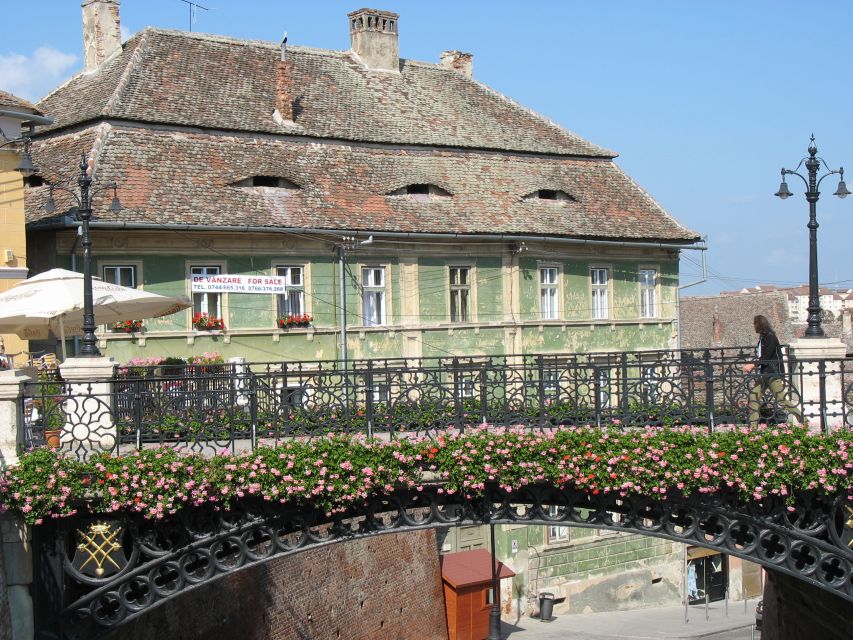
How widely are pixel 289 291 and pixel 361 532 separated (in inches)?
568

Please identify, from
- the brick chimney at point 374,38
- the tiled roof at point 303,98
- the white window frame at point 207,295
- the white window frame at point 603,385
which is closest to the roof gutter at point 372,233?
the white window frame at point 207,295

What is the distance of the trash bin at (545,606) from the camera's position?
33219 millimetres

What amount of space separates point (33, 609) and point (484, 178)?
67.9 feet

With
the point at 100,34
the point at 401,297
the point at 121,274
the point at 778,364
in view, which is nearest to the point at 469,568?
the point at 401,297

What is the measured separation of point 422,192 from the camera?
3084cm

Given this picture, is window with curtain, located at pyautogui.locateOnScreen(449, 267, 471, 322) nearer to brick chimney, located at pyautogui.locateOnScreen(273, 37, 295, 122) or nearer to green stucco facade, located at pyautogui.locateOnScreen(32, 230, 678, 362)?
green stucco facade, located at pyautogui.locateOnScreen(32, 230, 678, 362)

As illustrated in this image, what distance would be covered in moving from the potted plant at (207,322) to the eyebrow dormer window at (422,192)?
591 cm

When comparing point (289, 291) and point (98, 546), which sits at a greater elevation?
point (289, 291)

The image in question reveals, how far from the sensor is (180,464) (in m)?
13.3

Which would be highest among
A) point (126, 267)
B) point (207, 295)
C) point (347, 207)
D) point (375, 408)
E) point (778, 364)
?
point (347, 207)

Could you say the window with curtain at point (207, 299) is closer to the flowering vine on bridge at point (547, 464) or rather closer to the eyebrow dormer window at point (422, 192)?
the eyebrow dormer window at point (422, 192)

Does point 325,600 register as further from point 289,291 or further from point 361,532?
point 361,532

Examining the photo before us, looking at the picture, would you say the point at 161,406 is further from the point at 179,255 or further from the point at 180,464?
the point at 179,255

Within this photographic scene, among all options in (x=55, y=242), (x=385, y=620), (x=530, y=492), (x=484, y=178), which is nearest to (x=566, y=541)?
(x=385, y=620)
